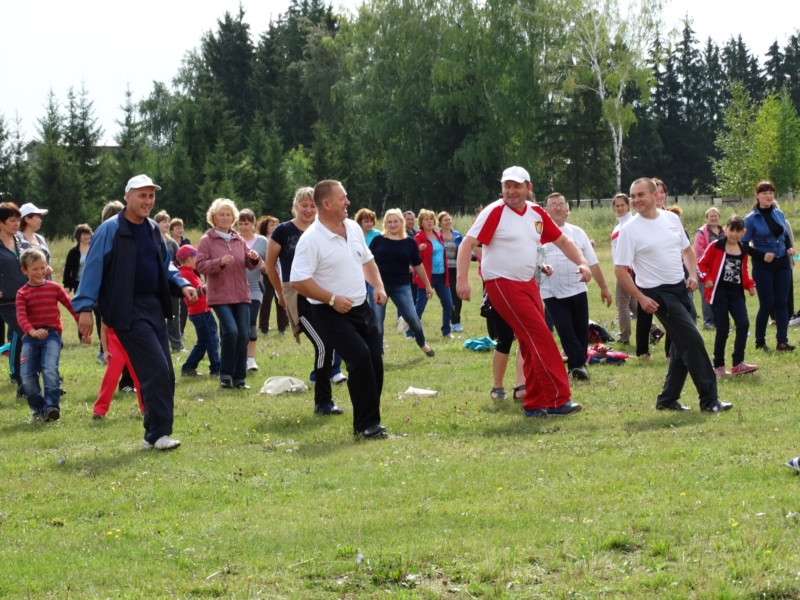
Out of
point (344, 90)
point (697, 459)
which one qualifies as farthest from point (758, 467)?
point (344, 90)

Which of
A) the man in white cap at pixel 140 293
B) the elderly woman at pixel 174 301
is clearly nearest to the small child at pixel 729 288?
the man in white cap at pixel 140 293

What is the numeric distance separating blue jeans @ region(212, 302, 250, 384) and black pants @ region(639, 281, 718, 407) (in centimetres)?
482

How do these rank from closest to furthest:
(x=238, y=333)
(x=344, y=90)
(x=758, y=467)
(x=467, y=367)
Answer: (x=758, y=467), (x=238, y=333), (x=467, y=367), (x=344, y=90)

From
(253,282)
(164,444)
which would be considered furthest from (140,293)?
(253,282)

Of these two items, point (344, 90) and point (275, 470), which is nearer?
point (275, 470)

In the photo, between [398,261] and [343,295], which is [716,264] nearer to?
[398,261]

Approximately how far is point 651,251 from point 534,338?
132 centimetres

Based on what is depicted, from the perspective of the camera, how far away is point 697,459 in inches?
284

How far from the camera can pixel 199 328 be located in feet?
43.1

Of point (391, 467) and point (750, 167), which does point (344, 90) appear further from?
point (391, 467)

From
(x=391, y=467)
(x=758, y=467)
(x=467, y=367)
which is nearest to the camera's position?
(x=758, y=467)

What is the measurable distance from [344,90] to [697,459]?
55317mm

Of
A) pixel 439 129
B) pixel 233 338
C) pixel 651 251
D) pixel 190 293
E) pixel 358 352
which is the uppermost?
pixel 439 129

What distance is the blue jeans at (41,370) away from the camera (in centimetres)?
1053
